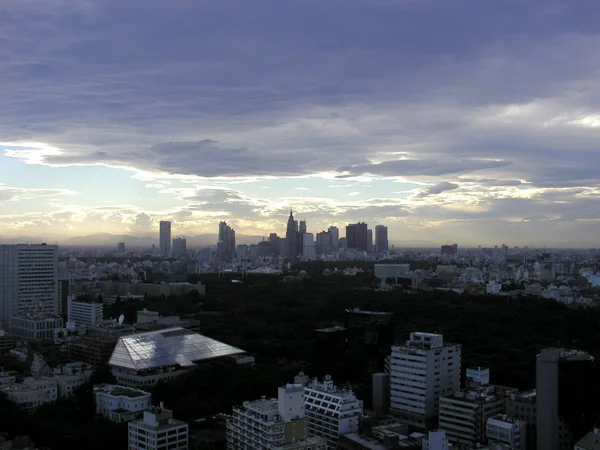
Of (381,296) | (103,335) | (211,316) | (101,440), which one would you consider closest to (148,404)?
(101,440)

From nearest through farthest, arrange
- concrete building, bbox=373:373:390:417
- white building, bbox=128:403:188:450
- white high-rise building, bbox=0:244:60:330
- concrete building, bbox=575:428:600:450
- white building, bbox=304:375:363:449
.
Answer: concrete building, bbox=575:428:600:450, white building, bbox=128:403:188:450, white building, bbox=304:375:363:449, concrete building, bbox=373:373:390:417, white high-rise building, bbox=0:244:60:330

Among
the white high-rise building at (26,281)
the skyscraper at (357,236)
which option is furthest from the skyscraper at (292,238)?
the white high-rise building at (26,281)

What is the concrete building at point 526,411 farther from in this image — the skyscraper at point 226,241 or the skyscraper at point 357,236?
the skyscraper at point 357,236

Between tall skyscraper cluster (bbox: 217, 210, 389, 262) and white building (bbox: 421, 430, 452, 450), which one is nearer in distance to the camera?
white building (bbox: 421, 430, 452, 450)

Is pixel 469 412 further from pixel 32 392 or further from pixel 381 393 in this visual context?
pixel 32 392

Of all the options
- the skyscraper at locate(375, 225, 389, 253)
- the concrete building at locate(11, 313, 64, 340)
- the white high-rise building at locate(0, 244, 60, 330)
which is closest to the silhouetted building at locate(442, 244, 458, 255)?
the skyscraper at locate(375, 225, 389, 253)

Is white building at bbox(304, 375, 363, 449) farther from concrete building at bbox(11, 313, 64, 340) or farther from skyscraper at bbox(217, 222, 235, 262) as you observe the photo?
skyscraper at bbox(217, 222, 235, 262)

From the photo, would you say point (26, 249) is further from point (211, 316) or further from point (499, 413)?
point (499, 413)

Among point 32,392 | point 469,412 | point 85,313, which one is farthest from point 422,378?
point 85,313
